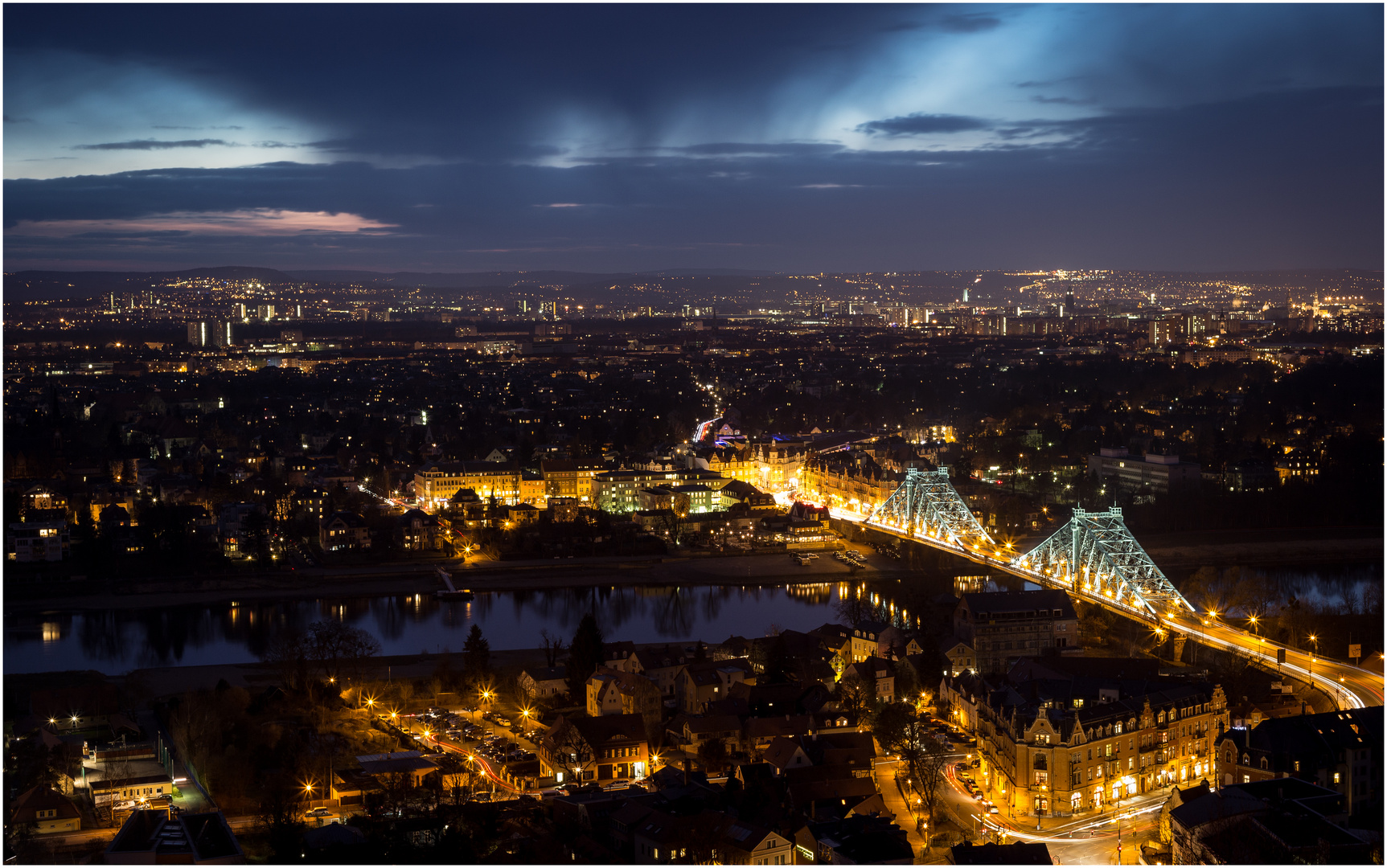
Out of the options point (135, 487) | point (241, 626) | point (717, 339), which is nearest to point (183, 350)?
point (717, 339)

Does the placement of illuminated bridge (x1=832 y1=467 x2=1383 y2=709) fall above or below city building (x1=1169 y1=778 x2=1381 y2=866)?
below

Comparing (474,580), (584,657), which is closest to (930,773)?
(584,657)

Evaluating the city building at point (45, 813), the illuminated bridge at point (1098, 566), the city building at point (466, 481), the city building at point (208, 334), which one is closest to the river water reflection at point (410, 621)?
the illuminated bridge at point (1098, 566)

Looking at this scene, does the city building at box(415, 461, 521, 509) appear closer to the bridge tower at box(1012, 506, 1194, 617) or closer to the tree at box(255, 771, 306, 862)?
the bridge tower at box(1012, 506, 1194, 617)

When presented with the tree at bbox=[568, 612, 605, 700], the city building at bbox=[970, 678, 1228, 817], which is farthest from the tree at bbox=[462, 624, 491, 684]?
the city building at bbox=[970, 678, 1228, 817]

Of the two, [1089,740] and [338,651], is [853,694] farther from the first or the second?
[338,651]

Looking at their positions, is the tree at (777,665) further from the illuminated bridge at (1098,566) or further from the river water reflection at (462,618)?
the illuminated bridge at (1098,566)

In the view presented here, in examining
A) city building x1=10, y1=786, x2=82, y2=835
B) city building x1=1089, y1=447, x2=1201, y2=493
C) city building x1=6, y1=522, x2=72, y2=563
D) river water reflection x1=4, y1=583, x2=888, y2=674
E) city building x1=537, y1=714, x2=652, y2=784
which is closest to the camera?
city building x1=10, y1=786, x2=82, y2=835
